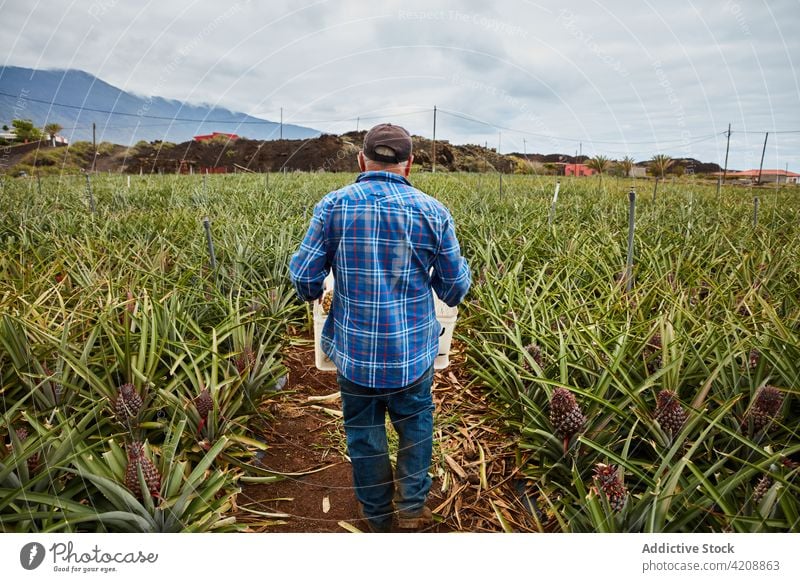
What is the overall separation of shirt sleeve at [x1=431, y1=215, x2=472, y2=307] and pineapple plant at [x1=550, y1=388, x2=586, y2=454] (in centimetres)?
52

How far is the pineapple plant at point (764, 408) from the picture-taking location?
4.76ft

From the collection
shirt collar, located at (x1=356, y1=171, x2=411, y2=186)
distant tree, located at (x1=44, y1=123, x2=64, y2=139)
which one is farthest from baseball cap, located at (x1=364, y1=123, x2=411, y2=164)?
distant tree, located at (x1=44, y1=123, x2=64, y2=139)

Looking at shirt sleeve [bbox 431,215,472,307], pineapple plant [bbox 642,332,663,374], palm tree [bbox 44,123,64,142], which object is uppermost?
palm tree [bbox 44,123,64,142]

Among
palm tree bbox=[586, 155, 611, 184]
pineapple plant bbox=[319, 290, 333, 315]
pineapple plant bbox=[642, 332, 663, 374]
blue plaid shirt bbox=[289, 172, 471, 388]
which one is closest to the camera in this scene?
blue plaid shirt bbox=[289, 172, 471, 388]

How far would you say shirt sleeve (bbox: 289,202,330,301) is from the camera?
54.4 inches

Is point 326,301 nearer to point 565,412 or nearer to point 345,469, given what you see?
point 345,469

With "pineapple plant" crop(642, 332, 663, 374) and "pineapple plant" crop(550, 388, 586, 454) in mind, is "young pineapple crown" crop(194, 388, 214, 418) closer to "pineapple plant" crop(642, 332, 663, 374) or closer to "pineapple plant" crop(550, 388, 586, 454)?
"pineapple plant" crop(550, 388, 586, 454)

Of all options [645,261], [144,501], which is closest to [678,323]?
[645,261]

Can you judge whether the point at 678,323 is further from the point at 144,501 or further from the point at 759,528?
the point at 144,501

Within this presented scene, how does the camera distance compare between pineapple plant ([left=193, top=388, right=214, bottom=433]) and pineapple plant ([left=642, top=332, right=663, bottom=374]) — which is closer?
pineapple plant ([left=193, top=388, right=214, bottom=433])

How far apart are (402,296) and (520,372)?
0.99 metres

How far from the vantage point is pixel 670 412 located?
1.50m

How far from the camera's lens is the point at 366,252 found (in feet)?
4.40

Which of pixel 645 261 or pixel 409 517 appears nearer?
pixel 409 517
